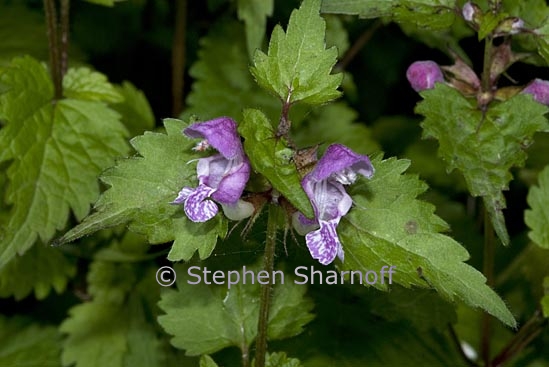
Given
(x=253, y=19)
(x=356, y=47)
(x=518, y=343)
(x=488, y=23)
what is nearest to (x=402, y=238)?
(x=488, y=23)

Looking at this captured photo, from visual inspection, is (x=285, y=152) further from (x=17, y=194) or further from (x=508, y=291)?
(x=508, y=291)

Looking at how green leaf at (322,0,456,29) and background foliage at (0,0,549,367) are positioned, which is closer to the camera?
background foliage at (0,0,549,367)

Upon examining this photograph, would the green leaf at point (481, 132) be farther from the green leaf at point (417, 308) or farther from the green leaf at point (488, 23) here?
the green leaf at point (417, 308)

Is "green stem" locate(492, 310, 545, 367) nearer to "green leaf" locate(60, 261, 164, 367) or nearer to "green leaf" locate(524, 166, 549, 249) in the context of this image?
"green leaf" locate(524, 166, 549, 249)

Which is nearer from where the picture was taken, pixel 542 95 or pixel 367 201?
pixel 367 201

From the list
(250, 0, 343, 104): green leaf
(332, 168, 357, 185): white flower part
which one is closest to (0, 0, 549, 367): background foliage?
(250, 0, 343, 104): green leaf

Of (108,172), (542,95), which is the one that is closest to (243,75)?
(542,95)
